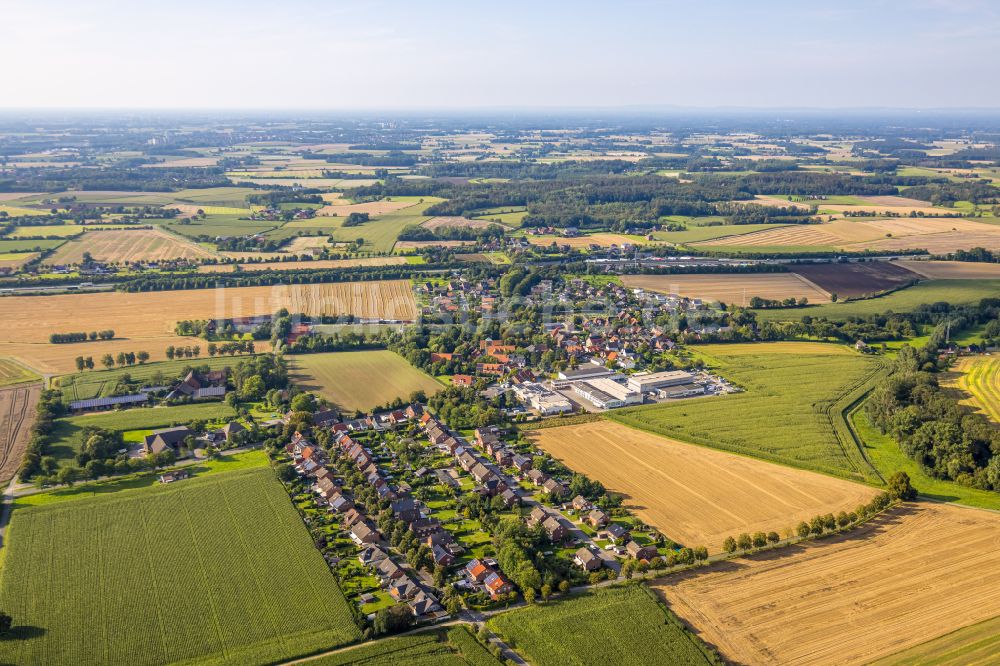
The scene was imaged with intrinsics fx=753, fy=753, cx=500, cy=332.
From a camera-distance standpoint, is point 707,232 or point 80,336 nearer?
point 80,336

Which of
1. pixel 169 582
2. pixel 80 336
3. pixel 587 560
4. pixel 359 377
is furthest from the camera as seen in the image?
pixel 80 336

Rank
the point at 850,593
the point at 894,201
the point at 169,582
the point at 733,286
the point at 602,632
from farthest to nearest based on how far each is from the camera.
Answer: the point at 894,201 → the point at 733,286 → the point at 169,582 → the point at 850,593 → the point at 602,632

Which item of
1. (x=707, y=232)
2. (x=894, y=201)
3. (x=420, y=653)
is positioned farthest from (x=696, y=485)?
(x=894, y=201)

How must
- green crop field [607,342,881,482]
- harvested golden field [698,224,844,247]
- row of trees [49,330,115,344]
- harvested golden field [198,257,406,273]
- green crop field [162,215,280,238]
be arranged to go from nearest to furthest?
green crop field [607,342,881,482], row of trees [49,330,115,344], harvested golden field [198,257,406,273], harvested golden field [698,224,844,247], green crop field [162,215,280,238]

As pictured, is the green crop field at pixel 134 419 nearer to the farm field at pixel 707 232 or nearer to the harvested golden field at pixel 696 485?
the harvested golden field at pixel 696 485

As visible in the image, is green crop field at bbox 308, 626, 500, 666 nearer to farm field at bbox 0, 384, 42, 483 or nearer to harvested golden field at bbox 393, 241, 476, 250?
farm field at bbox 0, 384, 42, 483

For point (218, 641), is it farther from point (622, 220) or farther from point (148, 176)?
point (148, 176)

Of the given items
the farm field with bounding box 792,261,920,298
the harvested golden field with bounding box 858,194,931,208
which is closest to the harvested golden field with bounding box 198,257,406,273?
the farm field with bounding box 792,261,920,298

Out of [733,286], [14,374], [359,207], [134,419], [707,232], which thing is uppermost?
[359,207]

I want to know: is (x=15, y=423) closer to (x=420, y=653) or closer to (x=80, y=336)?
(x=80, y=336)
